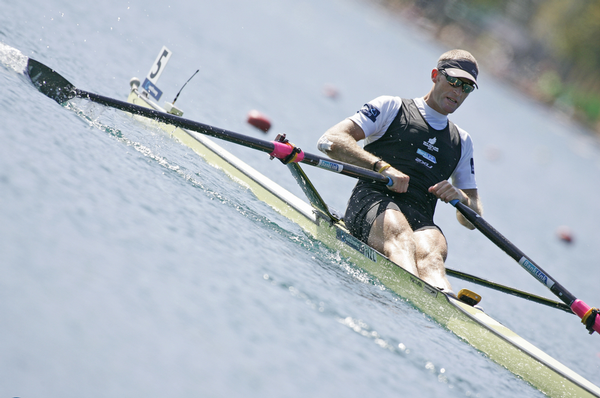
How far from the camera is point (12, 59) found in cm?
484

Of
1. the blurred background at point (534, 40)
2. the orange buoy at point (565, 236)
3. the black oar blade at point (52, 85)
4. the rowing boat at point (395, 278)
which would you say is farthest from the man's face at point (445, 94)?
the blurred background at point (534, 40)

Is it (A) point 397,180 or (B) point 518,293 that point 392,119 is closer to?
(A) point 397,180

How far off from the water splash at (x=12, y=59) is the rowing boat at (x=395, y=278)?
0.52 feet

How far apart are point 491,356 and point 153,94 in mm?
4043

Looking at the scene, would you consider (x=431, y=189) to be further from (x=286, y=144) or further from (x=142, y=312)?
(x=142, y=312)

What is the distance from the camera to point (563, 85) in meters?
52.3

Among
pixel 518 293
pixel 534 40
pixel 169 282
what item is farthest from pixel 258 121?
pixel 534 40

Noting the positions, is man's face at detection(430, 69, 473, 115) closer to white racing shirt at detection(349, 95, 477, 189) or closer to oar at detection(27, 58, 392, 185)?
white racing shirt at detection(349, 95, 477, 189)

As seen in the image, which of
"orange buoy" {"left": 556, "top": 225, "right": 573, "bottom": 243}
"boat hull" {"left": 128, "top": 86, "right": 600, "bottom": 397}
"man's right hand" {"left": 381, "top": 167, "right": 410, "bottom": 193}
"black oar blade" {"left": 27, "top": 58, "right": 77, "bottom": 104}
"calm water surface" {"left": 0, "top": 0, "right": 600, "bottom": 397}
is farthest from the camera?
"orange buoy" {"left": 556, "top": 225, "right": 573, "bottom": 243}

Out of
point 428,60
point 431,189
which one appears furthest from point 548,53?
point 431,189

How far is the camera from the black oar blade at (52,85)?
176 inches

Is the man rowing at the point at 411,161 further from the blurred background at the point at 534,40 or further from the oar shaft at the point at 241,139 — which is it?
the blurred background at the point at 534,40

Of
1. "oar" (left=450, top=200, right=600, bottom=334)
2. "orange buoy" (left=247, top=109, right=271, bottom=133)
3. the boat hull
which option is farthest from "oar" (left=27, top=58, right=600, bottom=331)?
"orange buoy" (left=247, top=109, right=271, bottom=133)

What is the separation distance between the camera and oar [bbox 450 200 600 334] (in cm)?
398
